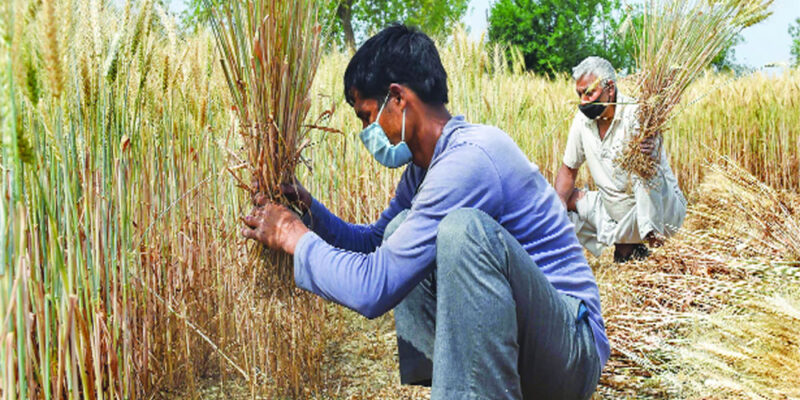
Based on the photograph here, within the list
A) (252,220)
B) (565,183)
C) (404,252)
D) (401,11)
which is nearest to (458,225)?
(404,252)

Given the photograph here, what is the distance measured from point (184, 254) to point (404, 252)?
2.48 ft

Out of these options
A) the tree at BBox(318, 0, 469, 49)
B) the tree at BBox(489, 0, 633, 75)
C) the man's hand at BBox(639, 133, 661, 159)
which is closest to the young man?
the man's hand at BBox(639, 133, 661, 159)

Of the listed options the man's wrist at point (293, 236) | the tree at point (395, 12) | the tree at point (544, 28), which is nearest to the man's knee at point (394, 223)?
the man's wrist at point (293, 236)

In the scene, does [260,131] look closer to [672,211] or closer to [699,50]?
[699,50]

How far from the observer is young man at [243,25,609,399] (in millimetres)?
1345

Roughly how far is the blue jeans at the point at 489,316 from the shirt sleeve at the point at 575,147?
7.29 feet

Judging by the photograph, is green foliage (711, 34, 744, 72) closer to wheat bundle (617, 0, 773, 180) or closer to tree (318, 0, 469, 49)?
wheat bundle (617, 0, 773, 180)

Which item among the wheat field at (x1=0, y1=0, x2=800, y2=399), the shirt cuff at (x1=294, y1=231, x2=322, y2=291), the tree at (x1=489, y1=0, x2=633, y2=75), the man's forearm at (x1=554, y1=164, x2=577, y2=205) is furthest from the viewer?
the tree at (x1=489, y1=0, x2=633, y2=75)

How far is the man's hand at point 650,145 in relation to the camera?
2902 mm

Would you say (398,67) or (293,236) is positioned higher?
(398,67)

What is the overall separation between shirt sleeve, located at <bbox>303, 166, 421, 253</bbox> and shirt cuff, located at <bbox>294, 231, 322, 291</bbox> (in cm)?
24

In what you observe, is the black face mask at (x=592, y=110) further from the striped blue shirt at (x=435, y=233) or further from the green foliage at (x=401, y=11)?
A: the green foliage at (x=401, y=11)

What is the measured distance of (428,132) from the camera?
160 cm

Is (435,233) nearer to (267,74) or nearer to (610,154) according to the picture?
(267,74)
